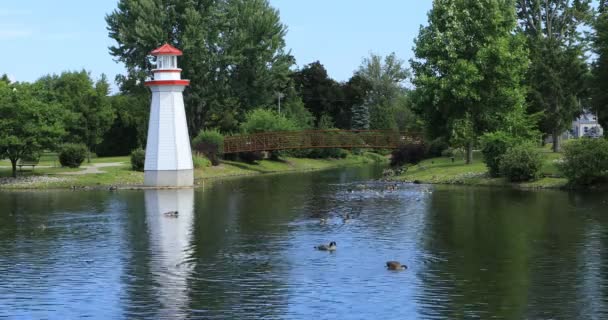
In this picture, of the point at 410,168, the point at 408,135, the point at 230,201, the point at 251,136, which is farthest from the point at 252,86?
the point at 230,201

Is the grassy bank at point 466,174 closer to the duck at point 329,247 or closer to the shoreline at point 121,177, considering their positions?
the shoreline at point 121,177

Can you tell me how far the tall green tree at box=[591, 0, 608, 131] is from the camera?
67250mm

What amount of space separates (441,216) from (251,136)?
53870 mm

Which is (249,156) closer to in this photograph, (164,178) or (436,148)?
(436,148)

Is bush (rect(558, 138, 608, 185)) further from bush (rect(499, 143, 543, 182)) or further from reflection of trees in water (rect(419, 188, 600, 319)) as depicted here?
reflection of trees in water (rect(419, 188, 600, 319))

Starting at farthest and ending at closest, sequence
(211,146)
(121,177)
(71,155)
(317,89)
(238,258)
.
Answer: (317,89) → (211,146) → (71,155) → (121,177) → (238,258)

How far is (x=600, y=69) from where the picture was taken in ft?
224

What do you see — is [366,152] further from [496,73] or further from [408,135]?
[496,73]

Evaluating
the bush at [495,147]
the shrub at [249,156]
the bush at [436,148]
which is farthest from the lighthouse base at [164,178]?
the bush at [436,148]

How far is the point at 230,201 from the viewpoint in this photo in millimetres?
62219

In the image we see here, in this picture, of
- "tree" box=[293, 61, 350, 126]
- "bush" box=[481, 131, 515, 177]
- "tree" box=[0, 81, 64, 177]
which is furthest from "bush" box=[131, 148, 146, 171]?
"tree" box=[293, 61, 350, 126]

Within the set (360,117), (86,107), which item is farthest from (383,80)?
(86,107)

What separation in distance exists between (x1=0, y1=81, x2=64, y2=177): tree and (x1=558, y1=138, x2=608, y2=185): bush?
141ft

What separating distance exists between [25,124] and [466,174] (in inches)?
1525
